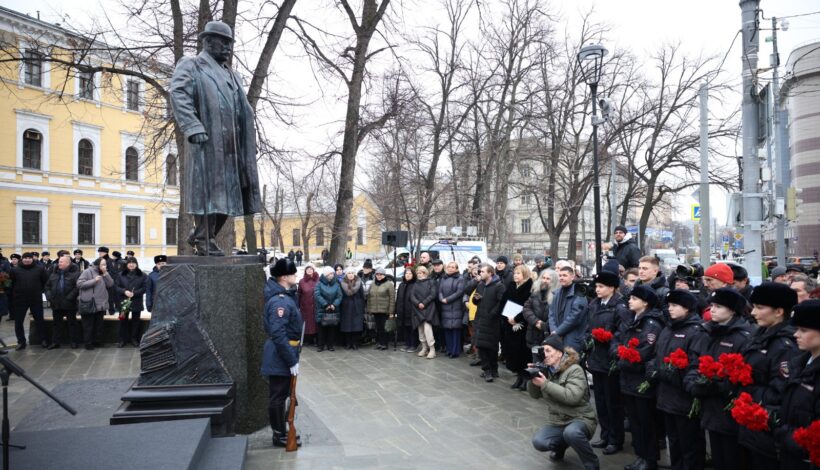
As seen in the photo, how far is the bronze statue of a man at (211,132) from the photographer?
528cm

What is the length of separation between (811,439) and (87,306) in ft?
38.9

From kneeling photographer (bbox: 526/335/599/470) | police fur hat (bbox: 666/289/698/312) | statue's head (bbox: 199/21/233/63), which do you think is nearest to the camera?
police fur hat (bbox: 666/289/698/312)

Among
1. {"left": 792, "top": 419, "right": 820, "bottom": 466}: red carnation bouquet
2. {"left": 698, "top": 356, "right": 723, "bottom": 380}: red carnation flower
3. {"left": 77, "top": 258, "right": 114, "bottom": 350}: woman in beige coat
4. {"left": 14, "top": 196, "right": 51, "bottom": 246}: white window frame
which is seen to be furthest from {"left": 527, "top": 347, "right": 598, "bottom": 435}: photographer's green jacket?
{"left": 14, "top": 196, "right": 51, "bottom": 246}: white window frame

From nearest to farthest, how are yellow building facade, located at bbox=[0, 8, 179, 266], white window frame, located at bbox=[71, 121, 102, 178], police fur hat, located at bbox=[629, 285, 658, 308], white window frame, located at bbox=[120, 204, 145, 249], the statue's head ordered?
police fur hat, located at bbox=[629, 285, 658, 308] < the statue's head < yellow building facade, located at bbox=[0, 8, 179, 266] < white window frame, located at bbox=[71, 121, 102, 178] < white window frame, located at bbox=[120, 204, 145, 249]

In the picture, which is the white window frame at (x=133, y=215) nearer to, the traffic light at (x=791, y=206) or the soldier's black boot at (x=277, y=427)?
the soldier's black boot at (x=277, y=427)

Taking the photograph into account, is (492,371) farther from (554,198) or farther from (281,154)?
(554,198)

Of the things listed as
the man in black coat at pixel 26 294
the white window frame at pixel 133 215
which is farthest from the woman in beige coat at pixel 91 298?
the white window frame at pixel 133 215

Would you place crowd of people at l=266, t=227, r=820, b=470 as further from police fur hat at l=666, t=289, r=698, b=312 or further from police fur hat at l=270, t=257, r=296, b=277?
police fur hat at l=270, t=257, r=296, b=277

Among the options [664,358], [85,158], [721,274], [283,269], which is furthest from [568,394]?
[85,158]

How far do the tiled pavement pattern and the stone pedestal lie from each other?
0.61 m

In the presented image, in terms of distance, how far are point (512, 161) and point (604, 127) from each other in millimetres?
5465

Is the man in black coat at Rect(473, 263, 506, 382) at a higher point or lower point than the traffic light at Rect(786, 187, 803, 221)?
lower

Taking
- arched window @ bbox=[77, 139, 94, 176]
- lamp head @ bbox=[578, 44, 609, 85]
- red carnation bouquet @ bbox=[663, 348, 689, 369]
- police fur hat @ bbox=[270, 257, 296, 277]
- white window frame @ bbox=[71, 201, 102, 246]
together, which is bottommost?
red carnation bouquet @ bbox=[663, 348, 689, 369]

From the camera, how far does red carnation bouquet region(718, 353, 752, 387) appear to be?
3.73 m
